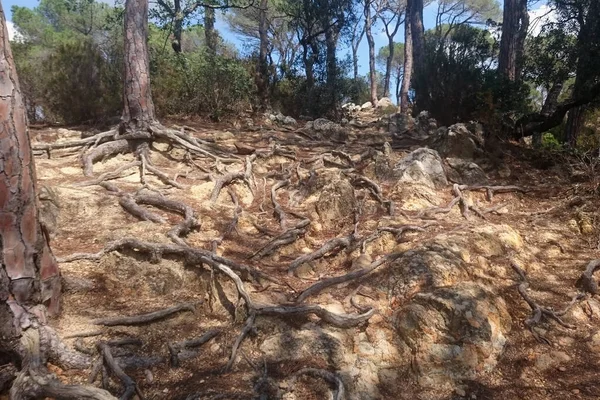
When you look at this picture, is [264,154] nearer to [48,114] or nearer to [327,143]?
[327,143]

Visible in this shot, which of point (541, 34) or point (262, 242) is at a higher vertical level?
point (541, 34)

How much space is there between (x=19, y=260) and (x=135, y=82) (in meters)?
4.29

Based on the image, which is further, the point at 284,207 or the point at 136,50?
the point at 136,50

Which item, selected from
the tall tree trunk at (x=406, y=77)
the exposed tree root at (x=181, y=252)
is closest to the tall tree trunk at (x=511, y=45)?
the tall tree trunk at (x=406, y=77)

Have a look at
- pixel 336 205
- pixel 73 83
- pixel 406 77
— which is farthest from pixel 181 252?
pixel 406 77

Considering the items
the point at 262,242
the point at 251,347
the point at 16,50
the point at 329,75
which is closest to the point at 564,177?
the point at 262,242

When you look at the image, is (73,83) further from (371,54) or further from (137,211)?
(371,54)

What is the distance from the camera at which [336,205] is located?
206 inches

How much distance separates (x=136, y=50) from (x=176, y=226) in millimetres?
3421

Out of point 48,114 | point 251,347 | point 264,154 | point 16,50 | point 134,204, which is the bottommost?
point 251,347

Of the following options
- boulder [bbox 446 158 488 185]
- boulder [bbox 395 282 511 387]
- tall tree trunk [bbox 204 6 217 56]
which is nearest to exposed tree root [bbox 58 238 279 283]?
boulder [bbox 395 282 511 387]

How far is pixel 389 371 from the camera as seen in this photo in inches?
119

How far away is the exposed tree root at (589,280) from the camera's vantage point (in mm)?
3737

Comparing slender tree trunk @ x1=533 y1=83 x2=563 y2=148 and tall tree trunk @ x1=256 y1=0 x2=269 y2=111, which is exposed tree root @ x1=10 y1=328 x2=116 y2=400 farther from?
tall tree trunk @ x1=256 y1=0 x2=269 y2=111
